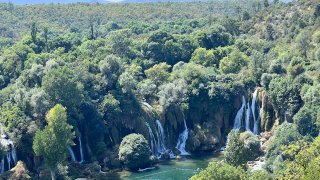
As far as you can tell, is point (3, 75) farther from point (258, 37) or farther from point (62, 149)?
point (258, 37)

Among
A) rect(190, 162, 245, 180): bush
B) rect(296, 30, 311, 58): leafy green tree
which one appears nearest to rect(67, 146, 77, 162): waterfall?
rect(190, 162, 245, 180): bush

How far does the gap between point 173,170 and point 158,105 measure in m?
14.2

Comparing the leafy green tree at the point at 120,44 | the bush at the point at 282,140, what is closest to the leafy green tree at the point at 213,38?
the leafy green tree at the point at 120,44

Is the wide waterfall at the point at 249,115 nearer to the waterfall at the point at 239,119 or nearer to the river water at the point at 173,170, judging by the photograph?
the waterfall at the point at 239,119

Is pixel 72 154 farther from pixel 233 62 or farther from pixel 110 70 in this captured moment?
pixel 233 62

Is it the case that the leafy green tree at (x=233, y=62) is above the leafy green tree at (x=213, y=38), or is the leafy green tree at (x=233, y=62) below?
below

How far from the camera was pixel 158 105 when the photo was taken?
75625 mm

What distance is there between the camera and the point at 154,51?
9275 centimetres

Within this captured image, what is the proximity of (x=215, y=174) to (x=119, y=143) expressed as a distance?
31227 mm

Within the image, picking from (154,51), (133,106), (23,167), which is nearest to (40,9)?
(154,51)

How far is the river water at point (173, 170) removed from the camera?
61094 millimetres

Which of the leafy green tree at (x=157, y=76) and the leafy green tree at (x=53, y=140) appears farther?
the leafy green tree at (x=157, y=76)

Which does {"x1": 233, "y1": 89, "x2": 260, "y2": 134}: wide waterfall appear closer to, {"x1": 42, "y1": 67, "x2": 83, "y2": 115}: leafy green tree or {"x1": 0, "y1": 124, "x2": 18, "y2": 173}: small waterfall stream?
{"x1": 42, "y1": 67, "x2": 83, "y2": 115}: leafy green tree

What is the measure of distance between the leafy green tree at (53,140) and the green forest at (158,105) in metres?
0.11
